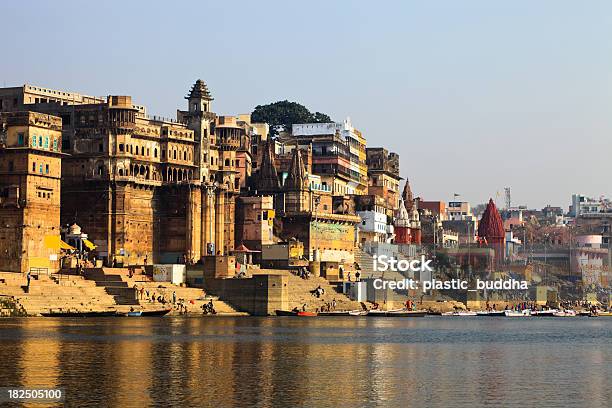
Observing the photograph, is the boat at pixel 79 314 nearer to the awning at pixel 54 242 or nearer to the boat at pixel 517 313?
the awning at pixel 54 242

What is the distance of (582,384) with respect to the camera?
60.9m

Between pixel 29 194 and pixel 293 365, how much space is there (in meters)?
48.9

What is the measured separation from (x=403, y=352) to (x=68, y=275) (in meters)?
41.0

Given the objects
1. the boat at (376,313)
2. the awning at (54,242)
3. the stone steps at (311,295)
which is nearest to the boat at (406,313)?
the boat at (376,313)

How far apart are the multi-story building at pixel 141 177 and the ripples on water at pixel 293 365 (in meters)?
20.9

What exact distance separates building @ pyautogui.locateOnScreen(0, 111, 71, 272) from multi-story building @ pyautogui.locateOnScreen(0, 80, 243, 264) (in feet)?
27.6

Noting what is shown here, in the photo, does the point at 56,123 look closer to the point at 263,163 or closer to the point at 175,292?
the point at 175,292

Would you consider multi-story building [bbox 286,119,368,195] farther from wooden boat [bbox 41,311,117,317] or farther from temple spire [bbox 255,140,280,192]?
wooden boat [bbox 41,311,117,317]

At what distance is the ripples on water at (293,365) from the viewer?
Answer: 176ft

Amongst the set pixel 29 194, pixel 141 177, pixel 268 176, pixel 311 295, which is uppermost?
pixel 268 176

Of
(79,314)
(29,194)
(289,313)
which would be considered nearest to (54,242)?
(29,194)

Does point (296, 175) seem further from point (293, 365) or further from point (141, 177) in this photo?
point (293, 365)

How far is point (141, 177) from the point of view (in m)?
125

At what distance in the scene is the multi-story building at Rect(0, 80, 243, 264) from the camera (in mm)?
121875
